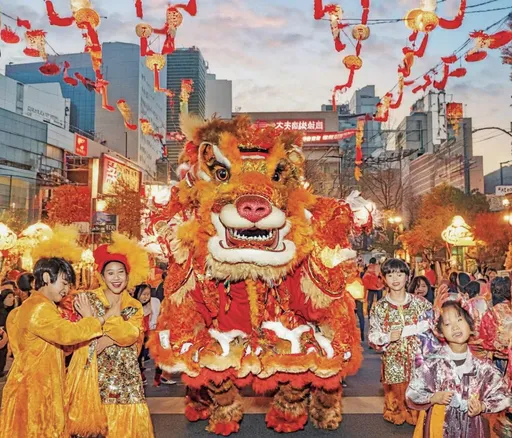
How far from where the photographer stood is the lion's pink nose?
4.08 m

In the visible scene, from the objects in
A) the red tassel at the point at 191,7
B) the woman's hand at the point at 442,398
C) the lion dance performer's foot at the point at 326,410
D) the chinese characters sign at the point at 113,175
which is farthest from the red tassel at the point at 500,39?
the chinese characters sign at the point at 113,175

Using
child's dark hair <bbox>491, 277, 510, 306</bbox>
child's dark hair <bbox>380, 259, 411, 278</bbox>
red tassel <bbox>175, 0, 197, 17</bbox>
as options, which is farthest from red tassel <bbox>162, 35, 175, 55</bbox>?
child's dark hair <bbox>491, 277, 510, 306</bbox>

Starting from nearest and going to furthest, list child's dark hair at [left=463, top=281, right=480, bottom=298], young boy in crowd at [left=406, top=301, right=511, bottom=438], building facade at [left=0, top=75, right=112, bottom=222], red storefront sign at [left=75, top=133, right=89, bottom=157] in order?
1. young boy in crowd at [left=406, top=301, right=511, bottom=438]
2. child's dark hair at [left=463, top=281, right=480, bottom=298]
3. red storefront sign at [left=75, top=133, right=89, bottom=157]
4. building facade at [left=0, top=75, right=112, bottom=222]

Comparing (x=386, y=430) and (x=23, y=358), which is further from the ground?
(x=23, y=358)

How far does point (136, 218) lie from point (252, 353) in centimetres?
2251

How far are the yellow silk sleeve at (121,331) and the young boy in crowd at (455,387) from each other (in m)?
1.83

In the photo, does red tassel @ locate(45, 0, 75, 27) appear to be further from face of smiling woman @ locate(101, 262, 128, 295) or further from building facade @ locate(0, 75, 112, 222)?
building facade @ locate(0, 75, 112, 222)

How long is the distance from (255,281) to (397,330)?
1300mm

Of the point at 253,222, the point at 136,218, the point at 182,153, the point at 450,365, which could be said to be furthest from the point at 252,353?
the point at 136,218

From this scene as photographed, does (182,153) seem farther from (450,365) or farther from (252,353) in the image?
(450,365)

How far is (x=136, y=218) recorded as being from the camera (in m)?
25.9

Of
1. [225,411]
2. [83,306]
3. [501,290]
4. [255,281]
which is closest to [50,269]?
[83,306]

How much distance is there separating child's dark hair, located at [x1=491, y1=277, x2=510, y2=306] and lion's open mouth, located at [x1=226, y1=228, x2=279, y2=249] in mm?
1999

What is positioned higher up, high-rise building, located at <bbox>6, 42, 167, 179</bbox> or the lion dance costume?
high-rise building, located at <bbox>6, 42, 167, 179</bbox>
